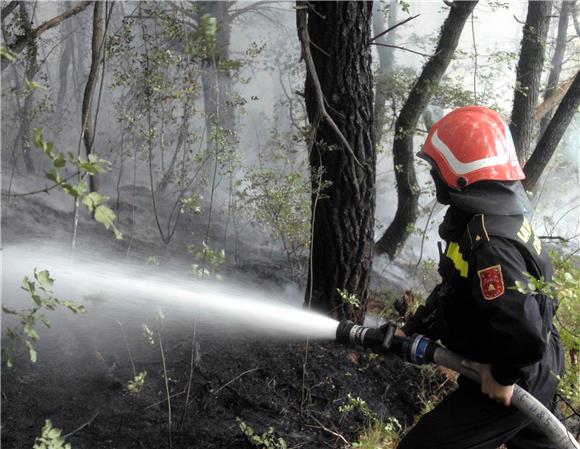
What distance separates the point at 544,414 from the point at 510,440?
462 mm

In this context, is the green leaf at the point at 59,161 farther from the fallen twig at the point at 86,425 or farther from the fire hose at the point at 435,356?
the fallen twig at the point at 86,425

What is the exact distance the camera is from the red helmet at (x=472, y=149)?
254cm

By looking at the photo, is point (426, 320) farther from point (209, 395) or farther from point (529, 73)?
point (529, 73)

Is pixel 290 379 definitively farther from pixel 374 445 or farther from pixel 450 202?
pixel 450 202

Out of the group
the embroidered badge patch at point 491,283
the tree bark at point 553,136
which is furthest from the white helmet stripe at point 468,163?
the tree bark at point 553,136

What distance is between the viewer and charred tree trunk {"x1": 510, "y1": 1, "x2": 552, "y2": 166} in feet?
23.5

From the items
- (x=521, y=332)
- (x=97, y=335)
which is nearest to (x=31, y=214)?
(x=97, y=335)

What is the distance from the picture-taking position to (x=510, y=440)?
2.78m

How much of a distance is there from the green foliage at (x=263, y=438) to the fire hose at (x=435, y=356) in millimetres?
714

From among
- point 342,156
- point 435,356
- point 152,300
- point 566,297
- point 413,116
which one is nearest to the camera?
point 435,356

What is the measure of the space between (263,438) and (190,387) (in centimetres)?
67

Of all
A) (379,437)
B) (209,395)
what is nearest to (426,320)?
(379,437)

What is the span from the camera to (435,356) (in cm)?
269

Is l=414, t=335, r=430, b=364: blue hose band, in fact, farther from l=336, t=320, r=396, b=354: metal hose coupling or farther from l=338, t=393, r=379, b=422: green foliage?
l=338, t=393, r=379, b=422: green foliage
